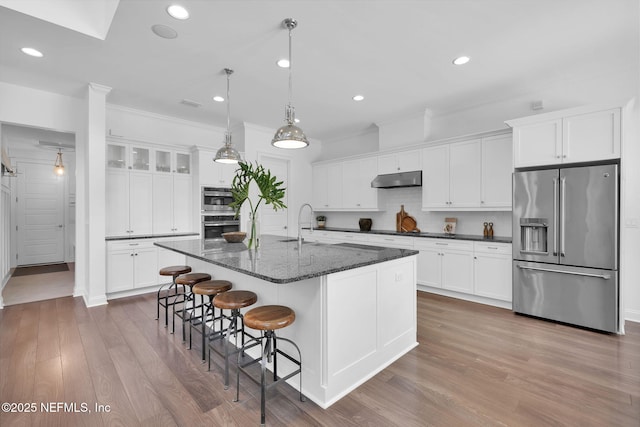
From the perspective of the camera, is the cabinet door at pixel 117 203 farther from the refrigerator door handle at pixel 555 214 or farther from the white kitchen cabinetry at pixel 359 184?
the refrigerator door handle at pixel 555 214

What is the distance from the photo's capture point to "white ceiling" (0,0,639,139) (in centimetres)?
251

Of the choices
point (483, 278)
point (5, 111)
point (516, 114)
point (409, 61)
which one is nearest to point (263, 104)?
point (409, 61)

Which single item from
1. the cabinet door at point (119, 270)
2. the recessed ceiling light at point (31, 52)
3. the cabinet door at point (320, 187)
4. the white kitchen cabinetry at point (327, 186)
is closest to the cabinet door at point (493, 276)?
the white kitchen cabinetry at point (327, 186)

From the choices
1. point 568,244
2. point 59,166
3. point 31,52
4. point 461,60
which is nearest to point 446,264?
point 568,244

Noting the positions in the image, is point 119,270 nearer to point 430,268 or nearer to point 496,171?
point 430,268

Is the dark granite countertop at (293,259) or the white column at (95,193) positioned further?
the white column at (95,193)

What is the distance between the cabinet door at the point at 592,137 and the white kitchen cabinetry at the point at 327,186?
12.7 ft

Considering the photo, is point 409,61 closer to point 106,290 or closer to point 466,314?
point 466,314

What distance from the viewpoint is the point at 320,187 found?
6871 millimetres

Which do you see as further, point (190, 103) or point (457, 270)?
point (190, 103)

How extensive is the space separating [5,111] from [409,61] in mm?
5193

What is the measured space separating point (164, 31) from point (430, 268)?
447 cm

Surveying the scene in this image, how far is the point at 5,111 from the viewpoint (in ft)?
12.8

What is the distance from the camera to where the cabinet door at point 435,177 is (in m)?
4.77
